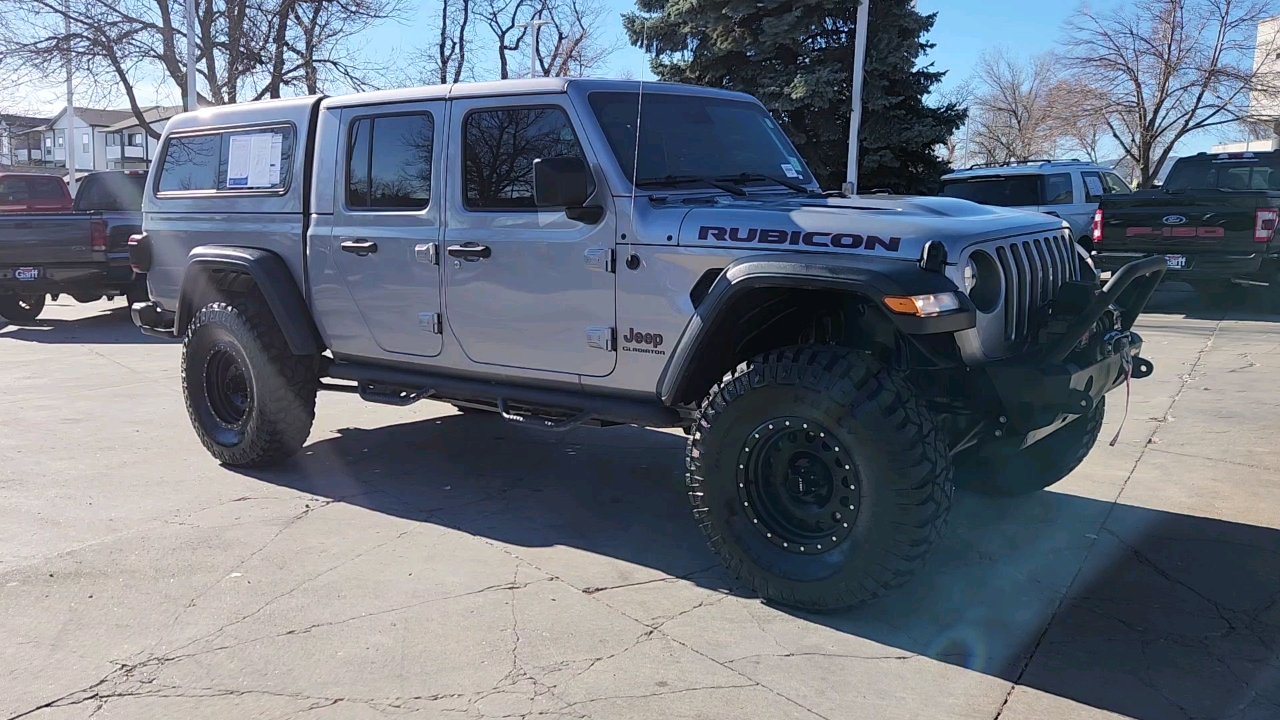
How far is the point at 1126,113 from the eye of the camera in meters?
25.2

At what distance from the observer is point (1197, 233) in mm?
11430

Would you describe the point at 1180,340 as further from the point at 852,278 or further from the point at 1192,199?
the point at 852,278

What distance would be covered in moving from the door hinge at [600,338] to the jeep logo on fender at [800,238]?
0.63 metres

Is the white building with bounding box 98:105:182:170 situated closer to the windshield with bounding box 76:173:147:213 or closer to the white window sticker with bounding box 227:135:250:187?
the windshield with bounding box 76:173:147:213

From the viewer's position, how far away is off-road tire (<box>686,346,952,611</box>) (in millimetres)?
3664

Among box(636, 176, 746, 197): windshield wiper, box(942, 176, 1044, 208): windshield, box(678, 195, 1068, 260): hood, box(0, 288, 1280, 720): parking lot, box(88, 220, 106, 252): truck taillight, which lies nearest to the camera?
box(0, 288, 1280, 720): parking lot

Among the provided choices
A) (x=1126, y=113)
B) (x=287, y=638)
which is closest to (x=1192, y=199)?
(x=287, y=638)

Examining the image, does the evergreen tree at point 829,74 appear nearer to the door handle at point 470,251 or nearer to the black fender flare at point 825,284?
the door handle at point 470,251

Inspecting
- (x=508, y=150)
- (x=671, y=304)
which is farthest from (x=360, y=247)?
(x=671, y=304)

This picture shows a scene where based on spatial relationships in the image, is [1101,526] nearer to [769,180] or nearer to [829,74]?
[769,180]

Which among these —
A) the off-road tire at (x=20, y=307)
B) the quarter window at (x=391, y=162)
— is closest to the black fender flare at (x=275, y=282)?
the quarter window at (x=391, y=162)

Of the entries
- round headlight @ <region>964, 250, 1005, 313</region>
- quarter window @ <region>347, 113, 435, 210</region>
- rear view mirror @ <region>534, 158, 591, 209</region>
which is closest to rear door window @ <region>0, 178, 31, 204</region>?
quarter window @ <region>347, 113, 435, 210</region>

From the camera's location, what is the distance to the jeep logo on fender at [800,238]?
12.3 ft

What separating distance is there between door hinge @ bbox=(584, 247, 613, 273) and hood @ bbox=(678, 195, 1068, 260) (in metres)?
0.37
